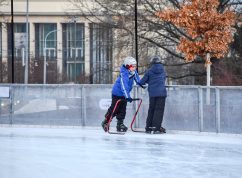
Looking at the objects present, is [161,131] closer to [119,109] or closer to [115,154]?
[119,109]

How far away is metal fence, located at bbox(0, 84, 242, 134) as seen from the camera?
46.4 ft

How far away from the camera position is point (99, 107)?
15820 millimetres

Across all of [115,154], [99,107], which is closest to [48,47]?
[99,107]

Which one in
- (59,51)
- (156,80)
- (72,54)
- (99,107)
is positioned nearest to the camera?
(156,80)

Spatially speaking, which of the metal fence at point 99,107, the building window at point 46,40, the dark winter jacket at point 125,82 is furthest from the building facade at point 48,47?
the dark winter jacket at point 125,82

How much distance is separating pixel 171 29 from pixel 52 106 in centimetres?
1336

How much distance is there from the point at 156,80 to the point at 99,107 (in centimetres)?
207

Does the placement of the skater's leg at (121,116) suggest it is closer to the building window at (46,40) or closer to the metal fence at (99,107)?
the metal fence at (99,107)

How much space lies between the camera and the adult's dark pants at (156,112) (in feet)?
46.8

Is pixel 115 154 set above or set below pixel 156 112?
below

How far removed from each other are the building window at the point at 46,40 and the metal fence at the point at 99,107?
51107mm

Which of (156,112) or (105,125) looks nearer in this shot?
(156,112)

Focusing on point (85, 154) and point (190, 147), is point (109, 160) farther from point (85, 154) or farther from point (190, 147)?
point (190, 147)

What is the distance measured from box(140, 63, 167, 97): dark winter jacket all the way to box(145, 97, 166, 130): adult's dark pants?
0.13 m
